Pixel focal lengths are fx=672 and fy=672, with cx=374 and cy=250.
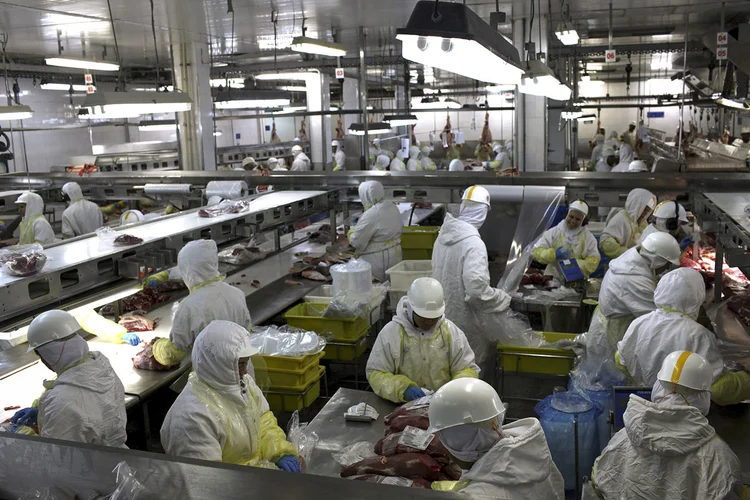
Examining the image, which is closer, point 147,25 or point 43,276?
point 43,276

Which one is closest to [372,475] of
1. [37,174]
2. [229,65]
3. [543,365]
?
[543,365]

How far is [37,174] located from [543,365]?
8.72 meters

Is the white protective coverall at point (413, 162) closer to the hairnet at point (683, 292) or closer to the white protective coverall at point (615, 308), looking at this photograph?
the white protective coverall at point (615, 308)

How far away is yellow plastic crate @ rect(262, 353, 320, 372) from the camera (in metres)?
4.71

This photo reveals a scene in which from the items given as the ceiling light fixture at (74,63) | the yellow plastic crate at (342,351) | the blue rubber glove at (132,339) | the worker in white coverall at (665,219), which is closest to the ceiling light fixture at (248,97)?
the ceiling light fixture at (74,63)

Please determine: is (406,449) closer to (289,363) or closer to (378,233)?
(289,363)

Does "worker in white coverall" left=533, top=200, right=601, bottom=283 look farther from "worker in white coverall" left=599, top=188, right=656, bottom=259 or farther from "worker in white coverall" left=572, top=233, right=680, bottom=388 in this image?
"worker in white coverall" left=572, top=233, right=680, bottom=388

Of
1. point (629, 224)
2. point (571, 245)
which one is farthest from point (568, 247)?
point (629, 224)

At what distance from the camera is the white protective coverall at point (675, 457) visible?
2.77 meters

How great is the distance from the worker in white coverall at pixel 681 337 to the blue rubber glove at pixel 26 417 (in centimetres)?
339

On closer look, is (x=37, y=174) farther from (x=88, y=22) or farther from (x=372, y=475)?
(x=372, y=475)

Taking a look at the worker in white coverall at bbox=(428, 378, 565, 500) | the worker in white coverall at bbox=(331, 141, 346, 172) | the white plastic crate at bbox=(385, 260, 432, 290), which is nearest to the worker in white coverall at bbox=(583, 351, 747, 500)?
the worker in white coverall at bbox=(428, 378, 565, 500)

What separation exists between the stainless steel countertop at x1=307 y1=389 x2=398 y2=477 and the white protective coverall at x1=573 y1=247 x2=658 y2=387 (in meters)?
1.58

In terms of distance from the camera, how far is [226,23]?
30.2ft
